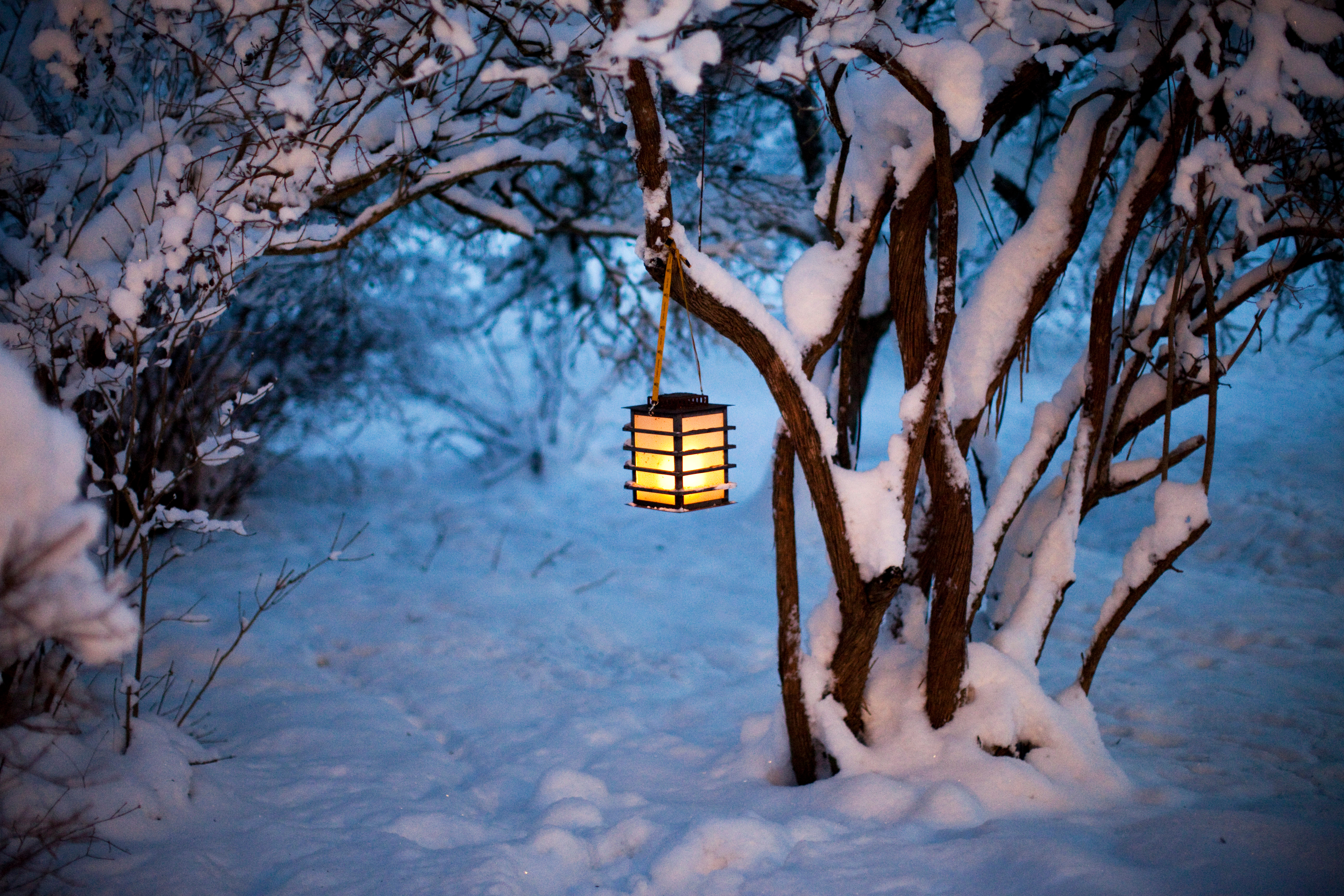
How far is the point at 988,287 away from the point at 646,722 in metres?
2.42

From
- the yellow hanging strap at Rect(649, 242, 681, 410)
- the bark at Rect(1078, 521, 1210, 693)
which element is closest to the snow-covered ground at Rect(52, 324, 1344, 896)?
the bark at Rect(1078, 521, 1210, 693)

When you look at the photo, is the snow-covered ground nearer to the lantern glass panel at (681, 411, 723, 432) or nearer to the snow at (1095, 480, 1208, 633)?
the snow at (1095, 480, 1208, 633)

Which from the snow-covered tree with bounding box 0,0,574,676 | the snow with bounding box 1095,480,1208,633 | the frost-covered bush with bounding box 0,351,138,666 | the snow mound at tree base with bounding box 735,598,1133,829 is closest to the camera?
the frost-covered bush with bounding box 0,351,138,666

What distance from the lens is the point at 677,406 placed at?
2.45 m

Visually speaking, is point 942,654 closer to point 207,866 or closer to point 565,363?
point 207,866

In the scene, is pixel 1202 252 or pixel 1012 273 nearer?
pixel 1202 252

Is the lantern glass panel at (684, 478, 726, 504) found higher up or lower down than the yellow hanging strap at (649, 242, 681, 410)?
lower down

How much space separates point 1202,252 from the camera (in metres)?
2.49

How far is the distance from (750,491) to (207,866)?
7.42 meters

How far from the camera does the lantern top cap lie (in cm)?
241

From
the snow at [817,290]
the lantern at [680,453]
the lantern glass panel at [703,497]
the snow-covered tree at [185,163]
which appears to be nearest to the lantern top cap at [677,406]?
the lantern at [680,453]

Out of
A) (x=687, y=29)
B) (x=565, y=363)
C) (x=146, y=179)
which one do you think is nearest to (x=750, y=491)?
(x=565, y=363)

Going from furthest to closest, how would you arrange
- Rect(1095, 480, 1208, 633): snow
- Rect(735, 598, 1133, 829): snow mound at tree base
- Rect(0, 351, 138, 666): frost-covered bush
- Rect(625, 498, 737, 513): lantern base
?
Rect(1095, 480, 1208, 633): snow
Rect(735, 598, 1133, 829): snow mound at tree base
Rect(625, 498, 737, 513): lantern base
Rect(0, 351, 138, 666): frost-covered bush

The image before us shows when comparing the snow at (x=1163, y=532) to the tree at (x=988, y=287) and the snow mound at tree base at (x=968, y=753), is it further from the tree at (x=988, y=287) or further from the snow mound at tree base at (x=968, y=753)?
the snow mound at tree base at (x=968, y=753)
